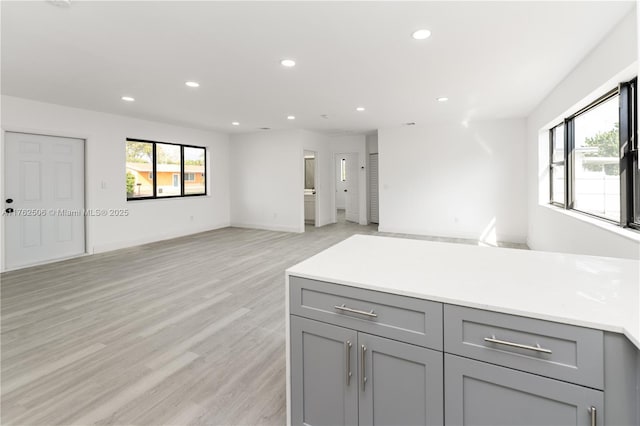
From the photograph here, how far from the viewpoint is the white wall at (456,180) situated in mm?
6344

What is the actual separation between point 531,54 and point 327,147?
607 cm

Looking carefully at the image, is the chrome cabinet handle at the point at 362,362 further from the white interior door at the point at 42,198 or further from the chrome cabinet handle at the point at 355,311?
the white interior door at the point at 42,198

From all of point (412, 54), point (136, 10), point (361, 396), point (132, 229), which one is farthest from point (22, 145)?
point (361, 396)

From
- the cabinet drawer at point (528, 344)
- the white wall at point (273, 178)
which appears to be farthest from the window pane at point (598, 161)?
the white wall at point (273, 178)

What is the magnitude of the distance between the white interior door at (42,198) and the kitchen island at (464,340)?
5.30m

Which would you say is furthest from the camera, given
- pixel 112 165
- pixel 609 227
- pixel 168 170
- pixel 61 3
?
pixel 168 170

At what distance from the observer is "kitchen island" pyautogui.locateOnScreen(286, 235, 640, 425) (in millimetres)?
941

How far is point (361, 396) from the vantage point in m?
1.31

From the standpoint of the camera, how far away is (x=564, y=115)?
3.96 m

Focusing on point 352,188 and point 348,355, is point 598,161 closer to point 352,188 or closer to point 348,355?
point 348,355

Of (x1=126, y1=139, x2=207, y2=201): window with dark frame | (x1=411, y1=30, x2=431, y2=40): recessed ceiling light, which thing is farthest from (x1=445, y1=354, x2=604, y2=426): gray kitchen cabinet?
(x1=126, y1=139, x2=207, y2=201): window with dark frame

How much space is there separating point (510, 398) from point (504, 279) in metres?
0.44

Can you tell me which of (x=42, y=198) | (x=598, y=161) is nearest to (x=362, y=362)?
(x=598, y=161)

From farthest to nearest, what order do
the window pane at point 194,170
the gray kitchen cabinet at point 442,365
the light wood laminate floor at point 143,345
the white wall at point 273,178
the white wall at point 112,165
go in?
the white wall at point 273,178
the window pane at point 194,170
the white wall at point 112,165
the light wood laminate floor at point 143,345
the gray kitchen cabinet at point 442,365
